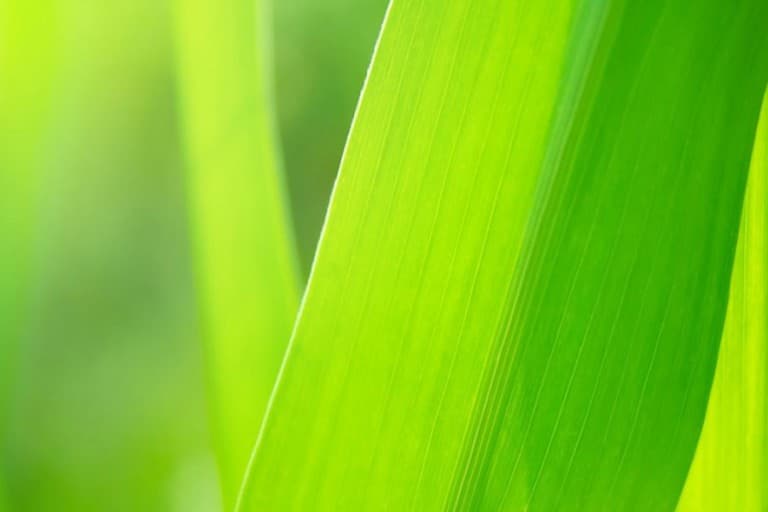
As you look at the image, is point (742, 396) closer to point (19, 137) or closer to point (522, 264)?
point (522, 264)

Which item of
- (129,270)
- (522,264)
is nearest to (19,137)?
(129,270)

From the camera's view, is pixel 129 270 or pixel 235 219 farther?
pixel 129 270

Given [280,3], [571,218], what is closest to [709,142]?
[571,218]

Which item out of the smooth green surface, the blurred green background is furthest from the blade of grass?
the smooth green surface

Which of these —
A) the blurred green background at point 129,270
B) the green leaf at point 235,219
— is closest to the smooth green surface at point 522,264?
the green leaf at point 235,219

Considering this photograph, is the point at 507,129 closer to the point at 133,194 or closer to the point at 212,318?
the point at 212,318

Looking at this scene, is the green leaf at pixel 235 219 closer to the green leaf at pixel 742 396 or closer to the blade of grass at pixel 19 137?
the blade of grass at pixel 19 137
